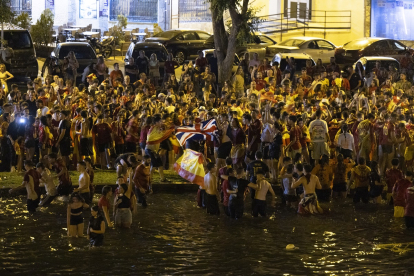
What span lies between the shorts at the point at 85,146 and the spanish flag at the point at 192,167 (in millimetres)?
2726

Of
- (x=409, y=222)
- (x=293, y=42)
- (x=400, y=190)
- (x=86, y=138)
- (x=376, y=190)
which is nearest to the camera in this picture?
(x=409, y=222)

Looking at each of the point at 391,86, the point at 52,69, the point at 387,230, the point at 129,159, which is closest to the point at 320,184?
the point at 387,230

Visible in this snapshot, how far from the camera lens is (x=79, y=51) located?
83.5 feet

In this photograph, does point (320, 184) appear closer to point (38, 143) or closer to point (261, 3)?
point (38, 143)

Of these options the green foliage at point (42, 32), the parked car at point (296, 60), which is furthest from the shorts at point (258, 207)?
the green foliage at point (42, 32)

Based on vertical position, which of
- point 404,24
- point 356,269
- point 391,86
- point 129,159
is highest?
point 404,24

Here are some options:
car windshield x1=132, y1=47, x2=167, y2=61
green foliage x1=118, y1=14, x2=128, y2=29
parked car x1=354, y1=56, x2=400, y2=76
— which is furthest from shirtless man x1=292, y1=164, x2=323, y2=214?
green foliage x1=118, y1=14, x2=128, y2=29

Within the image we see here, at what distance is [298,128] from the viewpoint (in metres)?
15.2

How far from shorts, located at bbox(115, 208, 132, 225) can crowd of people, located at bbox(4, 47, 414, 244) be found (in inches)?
0.6

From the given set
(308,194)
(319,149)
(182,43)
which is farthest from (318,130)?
(182,43)

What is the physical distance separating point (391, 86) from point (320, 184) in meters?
8.36

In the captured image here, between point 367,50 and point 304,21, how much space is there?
867 cm

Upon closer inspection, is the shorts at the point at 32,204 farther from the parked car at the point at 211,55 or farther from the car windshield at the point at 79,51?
the parked car at the point at 211,55

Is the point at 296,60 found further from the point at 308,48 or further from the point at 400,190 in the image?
the point at 400,190
